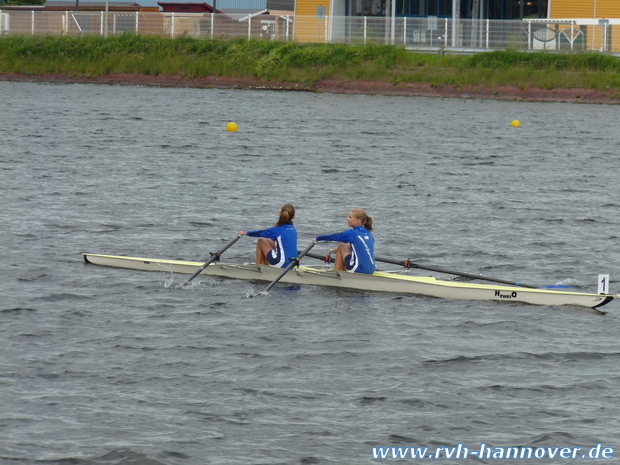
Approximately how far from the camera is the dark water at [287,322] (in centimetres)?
1108

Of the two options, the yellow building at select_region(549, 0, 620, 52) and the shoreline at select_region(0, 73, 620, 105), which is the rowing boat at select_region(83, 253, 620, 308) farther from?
the yellow building at select_region(549, 0, 620, 52)

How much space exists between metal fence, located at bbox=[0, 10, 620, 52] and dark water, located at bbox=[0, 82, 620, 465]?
923 inches

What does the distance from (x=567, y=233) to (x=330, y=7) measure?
152 feet

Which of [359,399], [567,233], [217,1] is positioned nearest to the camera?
[359,399]

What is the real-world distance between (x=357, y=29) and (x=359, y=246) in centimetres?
A: 4453

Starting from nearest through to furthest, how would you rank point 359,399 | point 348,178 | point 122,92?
point 359,399
point 348,178
point 122,92

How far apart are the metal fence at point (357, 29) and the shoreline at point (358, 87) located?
3588mm

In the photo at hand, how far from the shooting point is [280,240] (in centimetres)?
1720

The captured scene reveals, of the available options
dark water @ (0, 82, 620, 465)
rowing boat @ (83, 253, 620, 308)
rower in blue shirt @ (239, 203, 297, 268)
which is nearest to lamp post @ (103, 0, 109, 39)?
dark water @ (0, 82, 620, 465)

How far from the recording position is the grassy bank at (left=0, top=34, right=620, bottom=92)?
52.7 meters

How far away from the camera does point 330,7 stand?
65.9m

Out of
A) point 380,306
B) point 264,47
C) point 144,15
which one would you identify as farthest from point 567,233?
point 144,15

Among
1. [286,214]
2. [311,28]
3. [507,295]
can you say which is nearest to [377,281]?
[286,214]

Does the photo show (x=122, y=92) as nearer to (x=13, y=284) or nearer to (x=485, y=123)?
(x=485, y=123)
